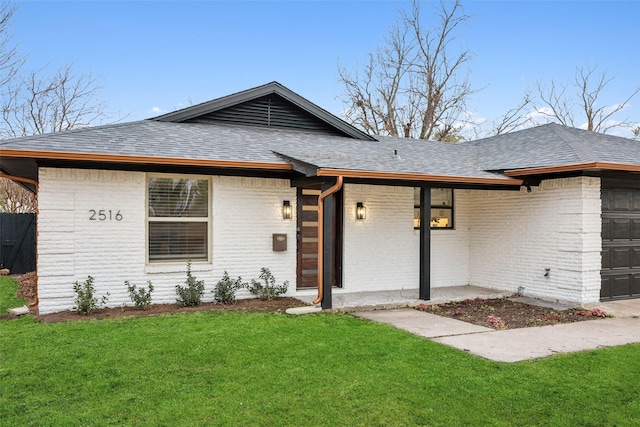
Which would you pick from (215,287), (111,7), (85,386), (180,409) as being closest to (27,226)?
(111,7)

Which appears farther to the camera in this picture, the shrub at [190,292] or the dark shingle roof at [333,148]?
the shrub at [190,292]

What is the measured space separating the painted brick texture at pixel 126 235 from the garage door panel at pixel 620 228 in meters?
5.98

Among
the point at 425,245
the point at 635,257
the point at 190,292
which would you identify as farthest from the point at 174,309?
the point at 635,257

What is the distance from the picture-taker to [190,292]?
780 centimetres

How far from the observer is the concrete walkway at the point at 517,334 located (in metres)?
5.41

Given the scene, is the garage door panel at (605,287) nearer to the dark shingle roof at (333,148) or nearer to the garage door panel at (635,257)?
the garage door panel at (635,257)

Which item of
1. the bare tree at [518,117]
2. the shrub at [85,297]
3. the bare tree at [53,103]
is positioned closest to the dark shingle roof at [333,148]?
the shrub at [85,297]

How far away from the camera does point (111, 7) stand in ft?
47.9

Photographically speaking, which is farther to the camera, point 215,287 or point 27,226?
point 27,226

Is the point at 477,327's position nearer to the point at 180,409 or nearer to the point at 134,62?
the point at 180,409

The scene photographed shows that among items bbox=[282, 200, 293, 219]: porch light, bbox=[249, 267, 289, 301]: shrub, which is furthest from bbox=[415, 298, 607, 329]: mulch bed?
bbox=[282, 200, 293, 219]: porch light

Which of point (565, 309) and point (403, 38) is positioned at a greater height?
point (403, 38)

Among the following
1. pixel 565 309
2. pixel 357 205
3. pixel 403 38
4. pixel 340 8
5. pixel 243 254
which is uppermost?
pixel 403 38

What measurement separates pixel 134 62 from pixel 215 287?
13738 millimetres
